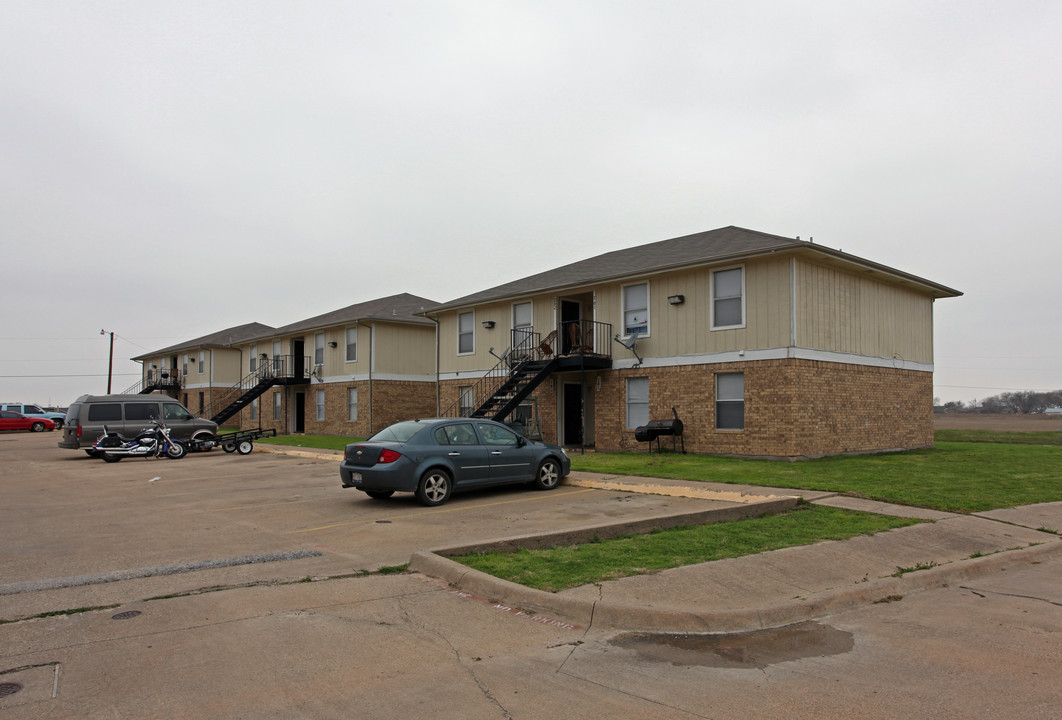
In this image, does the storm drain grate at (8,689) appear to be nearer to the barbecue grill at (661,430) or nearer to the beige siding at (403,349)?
the barbecue grill at (661,430)

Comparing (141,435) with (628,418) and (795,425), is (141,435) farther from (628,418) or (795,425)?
(795,425)

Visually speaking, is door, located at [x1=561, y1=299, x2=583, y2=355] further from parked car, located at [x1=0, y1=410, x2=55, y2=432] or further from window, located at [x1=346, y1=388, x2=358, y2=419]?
parked car, located at [x1=0, y1=410, x2=55, y2=432]

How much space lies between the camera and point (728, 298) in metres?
19.1

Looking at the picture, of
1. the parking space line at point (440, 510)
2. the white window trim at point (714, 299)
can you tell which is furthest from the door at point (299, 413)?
the parking space line at point (440, 510)

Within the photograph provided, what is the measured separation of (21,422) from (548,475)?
44761mm

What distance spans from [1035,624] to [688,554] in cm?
296

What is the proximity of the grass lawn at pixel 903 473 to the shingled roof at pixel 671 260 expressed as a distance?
4.87m

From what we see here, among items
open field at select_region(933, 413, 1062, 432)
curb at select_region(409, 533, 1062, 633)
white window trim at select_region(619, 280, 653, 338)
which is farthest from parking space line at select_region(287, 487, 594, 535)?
open field at select_region(933, 413, 1062, 432)

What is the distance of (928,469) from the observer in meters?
15.4

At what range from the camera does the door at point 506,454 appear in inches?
501

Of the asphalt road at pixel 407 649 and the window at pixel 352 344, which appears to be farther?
the window at pixel 352 344

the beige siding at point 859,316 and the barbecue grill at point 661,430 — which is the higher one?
the beige siding at point 859,316

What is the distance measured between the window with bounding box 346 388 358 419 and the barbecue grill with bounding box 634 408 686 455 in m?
17.1

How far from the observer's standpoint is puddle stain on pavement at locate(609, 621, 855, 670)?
5.06 meters
